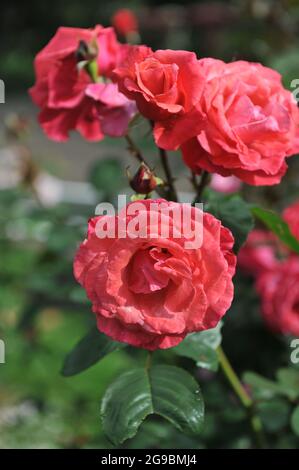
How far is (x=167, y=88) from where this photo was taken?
0.64 metres

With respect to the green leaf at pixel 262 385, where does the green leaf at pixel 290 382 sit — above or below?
below

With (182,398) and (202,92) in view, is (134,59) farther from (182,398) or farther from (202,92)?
(182,398)

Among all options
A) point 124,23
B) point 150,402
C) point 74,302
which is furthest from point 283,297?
point 124,23

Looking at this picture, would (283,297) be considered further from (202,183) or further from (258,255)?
(202,183)

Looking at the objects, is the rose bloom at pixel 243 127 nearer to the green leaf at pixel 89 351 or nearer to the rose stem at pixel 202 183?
the rose stem at pixel 202 183

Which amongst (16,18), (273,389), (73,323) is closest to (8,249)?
(73,323)

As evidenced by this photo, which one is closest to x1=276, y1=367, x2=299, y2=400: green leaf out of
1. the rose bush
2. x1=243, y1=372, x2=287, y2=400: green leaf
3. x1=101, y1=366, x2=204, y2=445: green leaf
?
x1=243, y1=372, x2=287, y2=400: green leaf

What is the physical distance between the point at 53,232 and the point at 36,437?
2.21 feet

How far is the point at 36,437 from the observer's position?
1.73 meters

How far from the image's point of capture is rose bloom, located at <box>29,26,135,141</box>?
0.75 meters

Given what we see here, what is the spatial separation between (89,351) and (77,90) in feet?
0.88

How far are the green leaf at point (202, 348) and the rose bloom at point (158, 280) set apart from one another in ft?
0.44

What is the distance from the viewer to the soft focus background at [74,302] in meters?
1.05

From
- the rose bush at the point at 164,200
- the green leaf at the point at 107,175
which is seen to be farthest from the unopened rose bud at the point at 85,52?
the green leaf at the point at 107,175
